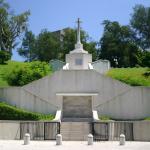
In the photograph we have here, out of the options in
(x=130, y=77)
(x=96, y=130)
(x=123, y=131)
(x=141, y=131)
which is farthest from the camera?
(x=130, y=77)

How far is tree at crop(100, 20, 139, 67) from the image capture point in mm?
58250

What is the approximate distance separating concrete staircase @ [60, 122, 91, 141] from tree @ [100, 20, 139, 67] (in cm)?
3057

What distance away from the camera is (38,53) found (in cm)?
6512

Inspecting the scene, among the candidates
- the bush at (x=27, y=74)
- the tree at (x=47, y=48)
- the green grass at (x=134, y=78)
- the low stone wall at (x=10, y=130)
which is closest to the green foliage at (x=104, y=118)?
the green grass at (x=134, y=78)

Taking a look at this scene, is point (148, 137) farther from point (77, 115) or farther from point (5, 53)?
point (5, 53)

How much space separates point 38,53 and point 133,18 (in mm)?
17788

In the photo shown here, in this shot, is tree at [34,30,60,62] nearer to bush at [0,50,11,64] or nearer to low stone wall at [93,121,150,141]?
bush at [0,50,11,64]

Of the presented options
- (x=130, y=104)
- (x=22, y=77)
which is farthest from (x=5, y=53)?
(x=130, y=104)

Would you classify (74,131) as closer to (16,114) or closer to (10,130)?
(10,130)

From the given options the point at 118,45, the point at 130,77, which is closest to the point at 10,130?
the point at 130,77

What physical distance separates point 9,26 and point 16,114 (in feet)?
109

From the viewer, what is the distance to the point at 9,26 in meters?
61.6

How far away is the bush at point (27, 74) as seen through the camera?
39694 millimetres

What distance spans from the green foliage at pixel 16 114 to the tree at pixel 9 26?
30.2 m
